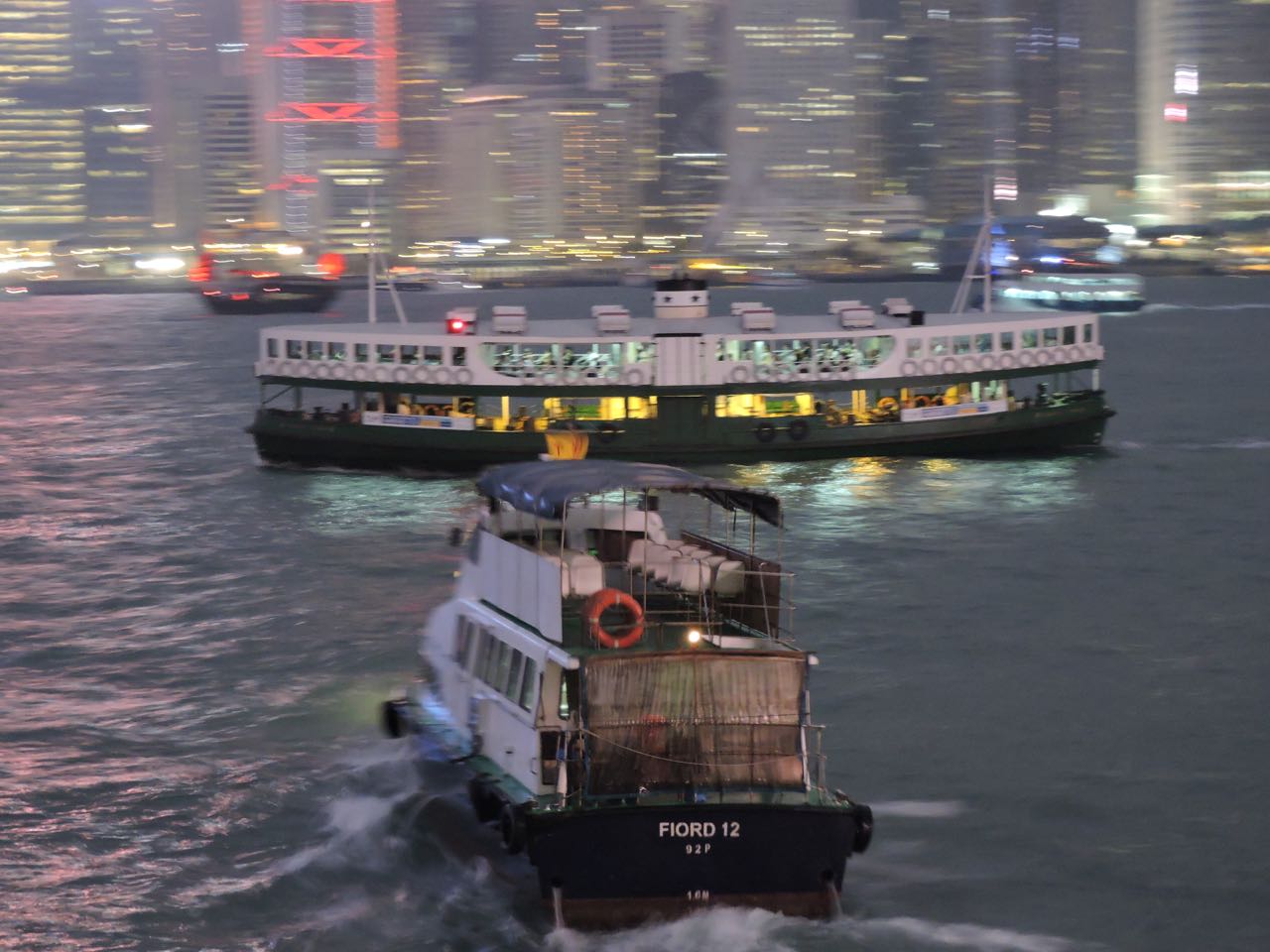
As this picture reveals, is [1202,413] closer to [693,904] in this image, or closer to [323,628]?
[323,628]

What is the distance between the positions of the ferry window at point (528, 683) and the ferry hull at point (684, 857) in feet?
5.67

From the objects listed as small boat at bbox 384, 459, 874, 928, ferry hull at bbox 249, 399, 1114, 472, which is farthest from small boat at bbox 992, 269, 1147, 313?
small boat at bbox 384, 459, 874, 928

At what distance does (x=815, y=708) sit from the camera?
28.8 meters

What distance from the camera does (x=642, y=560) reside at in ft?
67.8

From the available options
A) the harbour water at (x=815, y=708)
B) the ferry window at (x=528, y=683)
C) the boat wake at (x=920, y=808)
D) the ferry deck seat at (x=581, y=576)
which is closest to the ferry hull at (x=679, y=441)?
the harbour water at (x=815, y=708)

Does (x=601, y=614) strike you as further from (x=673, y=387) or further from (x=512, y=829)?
(x=673, y=387)

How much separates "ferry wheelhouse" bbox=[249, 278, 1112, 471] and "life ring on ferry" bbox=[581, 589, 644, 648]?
34.4 meters

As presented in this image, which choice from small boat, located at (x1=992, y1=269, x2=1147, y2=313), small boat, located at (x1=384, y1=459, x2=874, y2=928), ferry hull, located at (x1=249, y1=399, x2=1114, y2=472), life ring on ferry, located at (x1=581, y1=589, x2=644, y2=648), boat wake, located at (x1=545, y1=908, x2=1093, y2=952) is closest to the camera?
small boat, located at (x1=384, y1=459, x2=874, y2=928)

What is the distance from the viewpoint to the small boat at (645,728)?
18.0 m

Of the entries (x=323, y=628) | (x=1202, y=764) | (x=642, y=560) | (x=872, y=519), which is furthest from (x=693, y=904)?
(x=872, y=519)

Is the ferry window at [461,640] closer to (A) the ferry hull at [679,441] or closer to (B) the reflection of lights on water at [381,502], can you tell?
(B) the reflection of lights on water at [381,502]

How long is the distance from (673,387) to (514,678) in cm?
3486

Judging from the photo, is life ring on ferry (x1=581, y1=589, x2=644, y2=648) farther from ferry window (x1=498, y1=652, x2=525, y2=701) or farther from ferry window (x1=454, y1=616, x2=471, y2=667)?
ferry window (x1=454, y1=616, x2=471, y2=667)

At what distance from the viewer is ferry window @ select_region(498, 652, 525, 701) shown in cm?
1994
